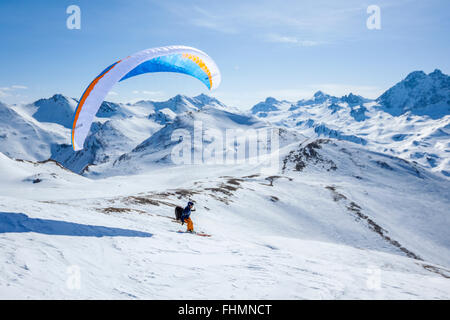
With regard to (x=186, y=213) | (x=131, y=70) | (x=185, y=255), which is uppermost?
(x=131, y=70)

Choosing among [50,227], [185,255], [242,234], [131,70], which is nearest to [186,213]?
[185,255]

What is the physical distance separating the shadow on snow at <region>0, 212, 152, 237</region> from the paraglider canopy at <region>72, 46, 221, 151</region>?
384 centimetres

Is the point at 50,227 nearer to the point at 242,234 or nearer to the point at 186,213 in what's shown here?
the point at 186,213

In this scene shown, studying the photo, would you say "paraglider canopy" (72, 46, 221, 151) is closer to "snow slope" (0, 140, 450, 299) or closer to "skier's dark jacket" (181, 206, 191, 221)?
"snow slope" (0, 140, 450, 299)

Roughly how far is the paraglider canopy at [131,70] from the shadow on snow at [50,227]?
151 inches

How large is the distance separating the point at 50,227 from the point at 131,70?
9.40 m

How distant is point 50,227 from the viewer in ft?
38.3

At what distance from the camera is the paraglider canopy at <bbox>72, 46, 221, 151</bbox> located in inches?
581

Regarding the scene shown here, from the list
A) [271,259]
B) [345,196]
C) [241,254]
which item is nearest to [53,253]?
[241,254]

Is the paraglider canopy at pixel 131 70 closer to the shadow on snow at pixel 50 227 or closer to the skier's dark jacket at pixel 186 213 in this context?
the shadow on snow at pixel 50 227

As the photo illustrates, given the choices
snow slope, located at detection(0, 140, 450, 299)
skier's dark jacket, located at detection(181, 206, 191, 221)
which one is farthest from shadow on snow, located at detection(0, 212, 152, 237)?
skier's dark jacket, located at detection(181, 206, 191, 221)

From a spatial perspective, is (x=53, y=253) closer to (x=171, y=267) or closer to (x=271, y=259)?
(x=171, y=267)
